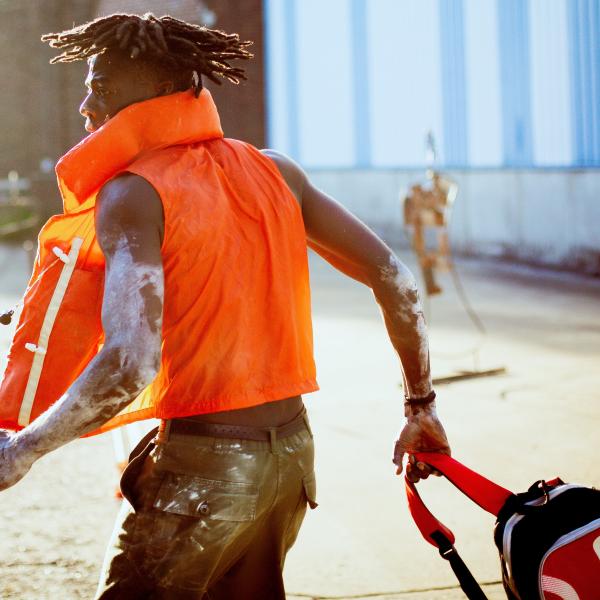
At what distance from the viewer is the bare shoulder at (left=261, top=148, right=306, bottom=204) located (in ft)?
7.53

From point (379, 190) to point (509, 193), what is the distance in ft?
11.4

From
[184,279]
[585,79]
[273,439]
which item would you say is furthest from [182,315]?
[585,79]

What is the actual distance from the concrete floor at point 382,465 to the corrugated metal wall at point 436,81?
4737mm

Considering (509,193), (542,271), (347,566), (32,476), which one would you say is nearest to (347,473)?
(347,566)

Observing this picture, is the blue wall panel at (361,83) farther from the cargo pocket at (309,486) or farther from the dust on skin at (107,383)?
the dust on skin at (107,383)

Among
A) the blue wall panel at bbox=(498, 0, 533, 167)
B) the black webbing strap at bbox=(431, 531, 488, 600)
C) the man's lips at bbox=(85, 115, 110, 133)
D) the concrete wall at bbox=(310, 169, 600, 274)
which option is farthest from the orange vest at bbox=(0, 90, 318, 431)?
the blue wall panel at bbox=(498, 0, 533, 167)

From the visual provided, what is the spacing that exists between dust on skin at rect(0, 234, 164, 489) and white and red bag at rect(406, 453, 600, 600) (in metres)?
0.73

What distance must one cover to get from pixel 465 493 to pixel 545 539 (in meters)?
0.22

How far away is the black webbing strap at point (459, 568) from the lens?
2152mm

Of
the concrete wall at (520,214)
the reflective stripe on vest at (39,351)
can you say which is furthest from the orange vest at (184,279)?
the concrete wall at (520,214)

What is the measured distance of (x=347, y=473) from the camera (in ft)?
17.1

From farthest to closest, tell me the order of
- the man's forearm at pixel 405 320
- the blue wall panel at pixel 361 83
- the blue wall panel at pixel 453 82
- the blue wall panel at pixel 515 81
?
the blue wall panel at pixel 361 83, the blue wall panel at pixel 453 82, the blue wall panel at pixel 515 81, the man's forearm at pixel 405 320

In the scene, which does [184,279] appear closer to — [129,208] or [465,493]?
[129,208]

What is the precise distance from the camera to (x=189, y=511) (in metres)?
2.10
